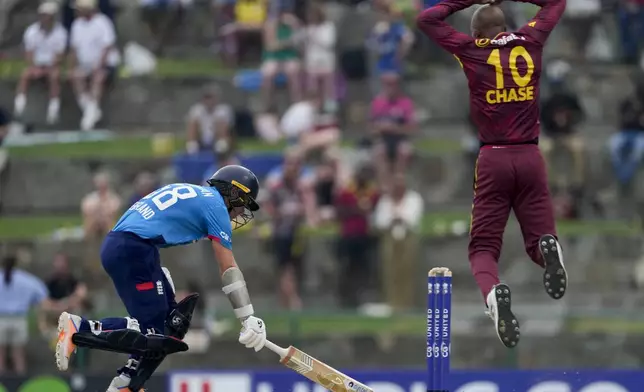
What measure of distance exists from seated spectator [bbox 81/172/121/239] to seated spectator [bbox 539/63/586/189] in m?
6.56

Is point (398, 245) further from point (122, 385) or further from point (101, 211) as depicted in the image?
point (122, 385)

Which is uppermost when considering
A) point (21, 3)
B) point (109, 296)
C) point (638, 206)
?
point (21, 3)

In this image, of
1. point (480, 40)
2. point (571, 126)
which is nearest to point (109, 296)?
point (571, 126)

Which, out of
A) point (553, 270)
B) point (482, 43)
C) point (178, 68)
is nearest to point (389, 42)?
point (178, 68)

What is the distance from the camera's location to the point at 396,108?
24047mm

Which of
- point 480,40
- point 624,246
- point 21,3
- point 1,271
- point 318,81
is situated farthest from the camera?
point 21,3

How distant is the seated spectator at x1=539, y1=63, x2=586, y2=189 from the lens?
2442cm

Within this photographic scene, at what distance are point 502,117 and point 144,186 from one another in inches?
385

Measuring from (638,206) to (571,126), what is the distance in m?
1.64

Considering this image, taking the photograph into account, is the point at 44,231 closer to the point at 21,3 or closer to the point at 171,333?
the point at 21,3

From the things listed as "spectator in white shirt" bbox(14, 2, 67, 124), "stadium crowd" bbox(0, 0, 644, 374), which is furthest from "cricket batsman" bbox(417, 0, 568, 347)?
"spectator in white shirt" bbox(14, 2, 67, 124)

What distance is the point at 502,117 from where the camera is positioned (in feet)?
46.4

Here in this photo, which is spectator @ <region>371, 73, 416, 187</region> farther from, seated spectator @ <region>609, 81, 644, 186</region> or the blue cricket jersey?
the blue cricket jersey

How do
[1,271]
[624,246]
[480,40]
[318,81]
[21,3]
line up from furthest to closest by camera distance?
[21,3]
[318,81]
[624,246]
[1,271]
[480,40]
